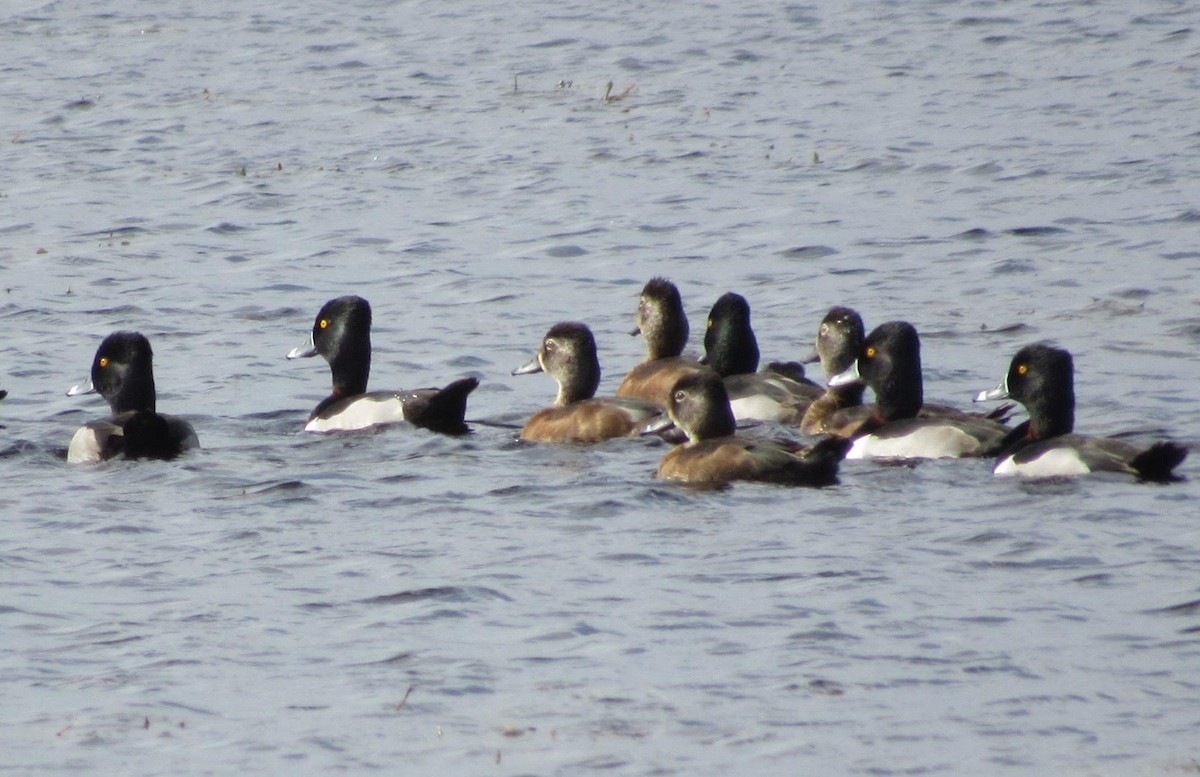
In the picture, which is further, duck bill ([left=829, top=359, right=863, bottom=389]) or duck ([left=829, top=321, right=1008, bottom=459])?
duck bill ([left=829, top=359, right=863, bottom=389])

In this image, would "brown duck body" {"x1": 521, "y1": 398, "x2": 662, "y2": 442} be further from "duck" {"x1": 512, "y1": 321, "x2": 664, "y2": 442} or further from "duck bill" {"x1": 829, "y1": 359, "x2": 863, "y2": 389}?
"duck bill" {"x1": 829, "y1": 359, "x2": 863, "y2": 389}

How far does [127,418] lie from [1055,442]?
5481 mm

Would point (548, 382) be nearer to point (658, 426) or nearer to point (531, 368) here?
point (531, 368)

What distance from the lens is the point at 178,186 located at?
24047 mm

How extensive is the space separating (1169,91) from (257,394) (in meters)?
14.6

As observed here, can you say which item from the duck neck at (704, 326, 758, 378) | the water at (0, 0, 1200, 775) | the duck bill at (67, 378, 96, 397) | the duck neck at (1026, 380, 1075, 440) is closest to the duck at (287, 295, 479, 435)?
the water at (0, 0, 1200, 775)

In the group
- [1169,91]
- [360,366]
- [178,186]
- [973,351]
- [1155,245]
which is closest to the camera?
[360,366]

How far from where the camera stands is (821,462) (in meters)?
11.9

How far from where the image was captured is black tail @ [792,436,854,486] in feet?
38.9

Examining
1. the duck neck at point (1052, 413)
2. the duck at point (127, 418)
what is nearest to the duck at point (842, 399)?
the duck neck at point (1052, 413)

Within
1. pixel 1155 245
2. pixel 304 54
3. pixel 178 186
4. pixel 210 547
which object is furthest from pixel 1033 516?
pixel 304 54

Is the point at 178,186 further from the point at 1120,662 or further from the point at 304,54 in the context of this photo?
the point at 1120,662

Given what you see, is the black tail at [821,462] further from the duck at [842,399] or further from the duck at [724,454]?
the duck at [842,399]

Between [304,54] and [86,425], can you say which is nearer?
[86,425]
